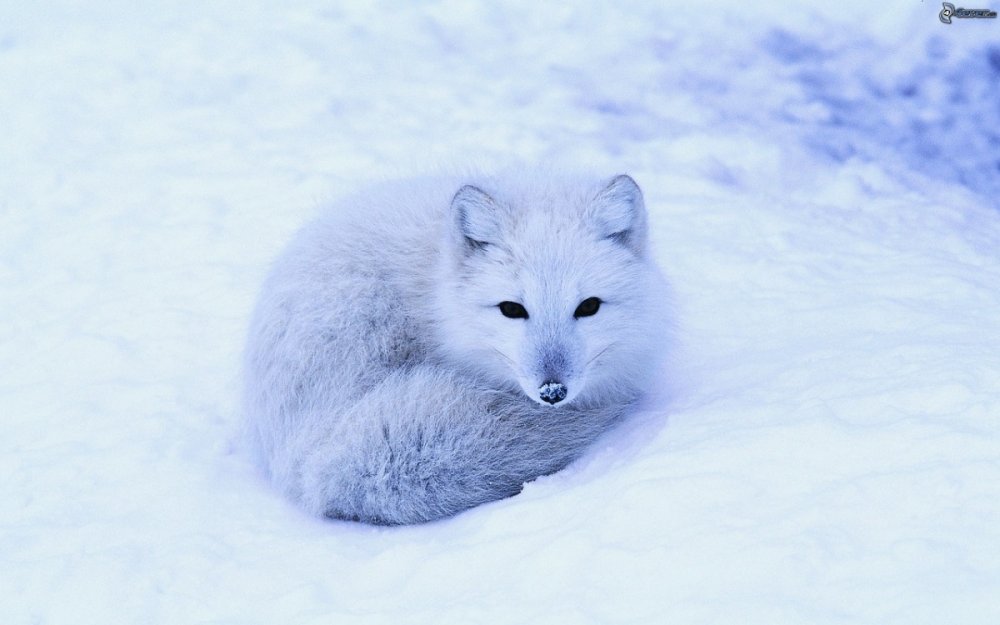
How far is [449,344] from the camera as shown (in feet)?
11.4

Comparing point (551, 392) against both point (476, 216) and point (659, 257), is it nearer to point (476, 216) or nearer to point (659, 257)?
point (476, 216)

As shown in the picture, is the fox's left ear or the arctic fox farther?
the fox's left ear

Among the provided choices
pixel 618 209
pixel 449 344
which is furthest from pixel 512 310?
Result: pixel 618 209

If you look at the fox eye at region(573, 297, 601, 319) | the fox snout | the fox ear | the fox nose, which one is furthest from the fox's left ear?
the fox nose

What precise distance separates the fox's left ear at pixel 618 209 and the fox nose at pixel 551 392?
0.70 m

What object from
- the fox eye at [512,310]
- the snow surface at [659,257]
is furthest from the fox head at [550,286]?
the snow surface at [659,257]

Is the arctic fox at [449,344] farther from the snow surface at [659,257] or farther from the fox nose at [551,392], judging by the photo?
the snow surface at [659,257]

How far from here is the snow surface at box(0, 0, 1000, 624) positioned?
2350 millimetres

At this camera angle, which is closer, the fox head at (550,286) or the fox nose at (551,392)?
the fox nose at (551,392)

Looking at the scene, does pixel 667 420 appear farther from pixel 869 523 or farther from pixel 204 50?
pixel 204 50

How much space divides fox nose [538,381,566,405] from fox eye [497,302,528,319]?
36 cm

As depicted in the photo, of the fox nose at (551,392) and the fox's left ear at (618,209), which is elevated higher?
the fox's left ear at (618,209)

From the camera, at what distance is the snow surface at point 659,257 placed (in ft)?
7.71

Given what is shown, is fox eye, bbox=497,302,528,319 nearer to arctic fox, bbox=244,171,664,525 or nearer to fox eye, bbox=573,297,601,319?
arctic fox, bbox=244,171,664,525
